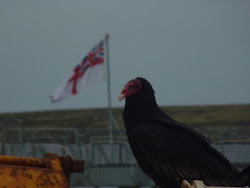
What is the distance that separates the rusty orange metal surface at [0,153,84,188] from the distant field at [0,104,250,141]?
46.6 feet

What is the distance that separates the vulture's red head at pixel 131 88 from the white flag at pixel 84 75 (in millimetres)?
15310

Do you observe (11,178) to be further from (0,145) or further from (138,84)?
(0,145)

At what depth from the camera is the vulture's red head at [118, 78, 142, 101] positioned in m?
7.86

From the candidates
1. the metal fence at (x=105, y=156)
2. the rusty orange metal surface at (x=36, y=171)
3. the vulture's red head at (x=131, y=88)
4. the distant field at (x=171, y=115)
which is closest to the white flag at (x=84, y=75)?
the distant field at (x=171, y=115)

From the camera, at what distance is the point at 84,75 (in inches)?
939

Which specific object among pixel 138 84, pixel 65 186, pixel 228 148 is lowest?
pixel 228 148

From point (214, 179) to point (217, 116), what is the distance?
13.0m

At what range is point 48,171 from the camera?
13.1 ft

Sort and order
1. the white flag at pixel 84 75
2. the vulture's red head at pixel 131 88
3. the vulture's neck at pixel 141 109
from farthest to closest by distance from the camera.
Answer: the white flag at pixel 84 75 → the vulture's red head at pixel 131 88 → the vulture's neck at pixel 141 109

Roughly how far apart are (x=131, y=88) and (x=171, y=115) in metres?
11.7

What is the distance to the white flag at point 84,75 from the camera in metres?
23.4

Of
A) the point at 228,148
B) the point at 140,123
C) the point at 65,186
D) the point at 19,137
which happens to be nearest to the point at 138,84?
the point at 140,123

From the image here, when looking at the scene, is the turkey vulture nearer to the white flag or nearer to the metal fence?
the metal fence

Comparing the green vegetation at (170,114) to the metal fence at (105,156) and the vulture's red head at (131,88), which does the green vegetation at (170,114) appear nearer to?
the metal fence at (105,156)
